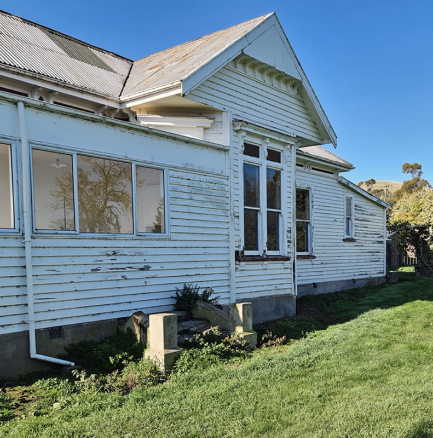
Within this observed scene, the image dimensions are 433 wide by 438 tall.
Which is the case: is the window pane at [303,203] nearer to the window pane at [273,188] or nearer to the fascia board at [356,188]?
the fascia board at [356,188]

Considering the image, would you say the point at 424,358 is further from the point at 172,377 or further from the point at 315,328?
the point at 172,377

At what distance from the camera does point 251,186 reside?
970 centimetres

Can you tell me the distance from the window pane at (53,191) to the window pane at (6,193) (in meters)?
0.33

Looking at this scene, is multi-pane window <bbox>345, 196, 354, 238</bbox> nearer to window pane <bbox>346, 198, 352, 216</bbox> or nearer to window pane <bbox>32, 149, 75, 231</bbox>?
window pane <bbox>346, 198, 352, 216</bbox>

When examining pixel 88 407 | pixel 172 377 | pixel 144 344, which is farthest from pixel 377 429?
pixel 144 344

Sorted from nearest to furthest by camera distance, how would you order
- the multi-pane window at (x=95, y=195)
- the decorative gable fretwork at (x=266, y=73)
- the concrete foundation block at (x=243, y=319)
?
the multi-pane window at (x=95, y=195) < the concrete foundation block at (x=243, y=319) < the decorative gable fretwork at (x=266, y=73)

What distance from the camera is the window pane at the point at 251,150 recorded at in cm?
957

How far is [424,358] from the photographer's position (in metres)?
6.34

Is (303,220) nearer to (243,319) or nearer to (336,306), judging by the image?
(336,306)

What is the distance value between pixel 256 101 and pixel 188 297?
509cm

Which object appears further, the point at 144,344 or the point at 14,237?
the point at 144,344

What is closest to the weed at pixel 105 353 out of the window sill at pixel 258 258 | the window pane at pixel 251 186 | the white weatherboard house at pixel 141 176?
the white weatherboard house at pixel 141 176

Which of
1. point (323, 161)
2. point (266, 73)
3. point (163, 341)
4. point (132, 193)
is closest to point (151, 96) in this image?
point (132, 193)

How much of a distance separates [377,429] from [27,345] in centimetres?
447
